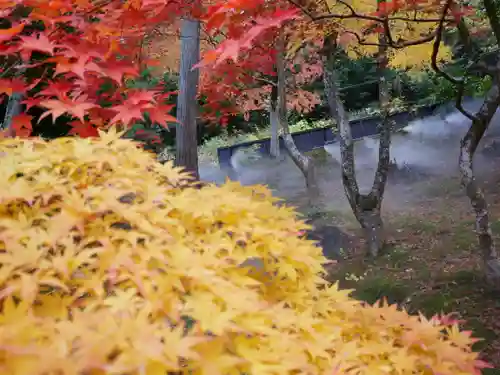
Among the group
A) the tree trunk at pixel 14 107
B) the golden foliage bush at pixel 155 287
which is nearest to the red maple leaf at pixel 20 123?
the tree trunk at pixel 14 107

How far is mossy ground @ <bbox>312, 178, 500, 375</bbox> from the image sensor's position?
15.5 feet

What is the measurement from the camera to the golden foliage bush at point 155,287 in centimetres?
111

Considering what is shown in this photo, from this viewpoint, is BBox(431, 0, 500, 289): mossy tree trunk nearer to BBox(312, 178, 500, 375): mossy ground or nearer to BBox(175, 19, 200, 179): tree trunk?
BBox(312, 178, 500, 375): mossy ground

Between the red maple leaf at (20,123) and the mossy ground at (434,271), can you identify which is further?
the mossy ground at (434,271)

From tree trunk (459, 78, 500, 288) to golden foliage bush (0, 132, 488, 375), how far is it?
9.11ft

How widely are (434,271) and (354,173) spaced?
1.75 m

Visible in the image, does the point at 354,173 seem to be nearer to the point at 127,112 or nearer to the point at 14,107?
the point at 127,112

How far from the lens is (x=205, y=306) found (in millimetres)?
1318

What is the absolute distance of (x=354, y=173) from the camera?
266 inches

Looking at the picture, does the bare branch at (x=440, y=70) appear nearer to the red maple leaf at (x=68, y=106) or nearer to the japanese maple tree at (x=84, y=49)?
the japanese maple tree at (x=84, y=49)

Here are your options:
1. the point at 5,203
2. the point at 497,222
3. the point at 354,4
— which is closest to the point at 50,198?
the point at 5,203

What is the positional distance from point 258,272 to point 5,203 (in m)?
1.05

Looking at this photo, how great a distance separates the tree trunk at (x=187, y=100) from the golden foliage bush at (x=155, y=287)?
6.10 ft

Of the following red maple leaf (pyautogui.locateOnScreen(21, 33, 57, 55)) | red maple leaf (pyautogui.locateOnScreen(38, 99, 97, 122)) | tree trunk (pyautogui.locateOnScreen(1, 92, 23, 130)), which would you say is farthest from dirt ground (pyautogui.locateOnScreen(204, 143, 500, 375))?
tree trunk (pyautogui.locateOnScreen(1, 92, 23, 130))
